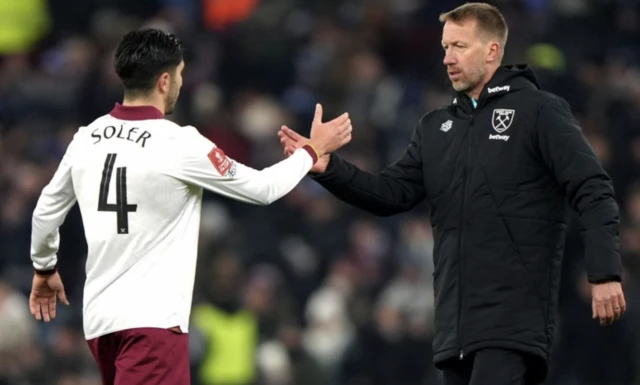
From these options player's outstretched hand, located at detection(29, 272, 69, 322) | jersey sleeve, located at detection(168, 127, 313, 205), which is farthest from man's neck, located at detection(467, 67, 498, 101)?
player's outstretched hand, located at detection(29, 272, 69, 322)

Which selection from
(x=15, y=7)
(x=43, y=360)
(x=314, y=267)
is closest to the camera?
(x=43, y=360)

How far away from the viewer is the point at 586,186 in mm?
5871

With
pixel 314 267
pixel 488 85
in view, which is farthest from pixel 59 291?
pixel 314 267

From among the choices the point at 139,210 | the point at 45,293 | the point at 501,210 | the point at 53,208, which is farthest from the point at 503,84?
the point at 45,293

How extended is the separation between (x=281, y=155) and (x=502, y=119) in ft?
24.5

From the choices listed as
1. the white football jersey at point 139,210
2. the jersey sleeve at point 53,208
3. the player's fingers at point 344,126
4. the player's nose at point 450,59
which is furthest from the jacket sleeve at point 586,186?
the jersey sleeve at point 53,208

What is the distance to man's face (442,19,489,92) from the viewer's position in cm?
628

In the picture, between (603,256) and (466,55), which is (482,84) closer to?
(466,55)

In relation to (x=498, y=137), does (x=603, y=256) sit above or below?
below

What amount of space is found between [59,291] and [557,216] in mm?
2117

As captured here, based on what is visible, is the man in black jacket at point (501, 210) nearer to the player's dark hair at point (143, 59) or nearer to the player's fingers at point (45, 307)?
the player's dark hair at point (143, 59)

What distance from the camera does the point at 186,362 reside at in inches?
228

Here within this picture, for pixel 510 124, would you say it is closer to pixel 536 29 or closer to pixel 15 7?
pixel 536 29

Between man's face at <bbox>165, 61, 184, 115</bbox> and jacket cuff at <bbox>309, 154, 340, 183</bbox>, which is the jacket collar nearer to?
jacket cuff at <bbox>309, 154, 340, 183</bbox>
